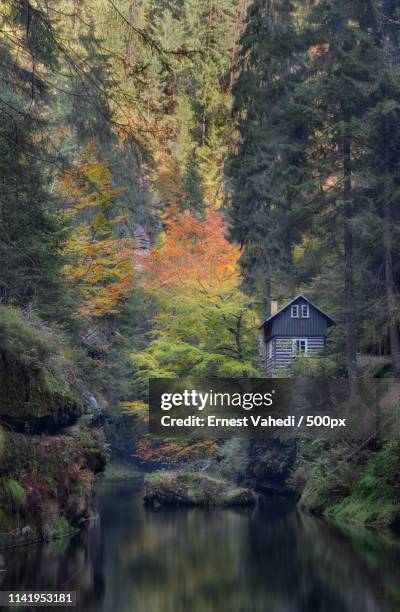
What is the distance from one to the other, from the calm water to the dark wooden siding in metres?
17.7

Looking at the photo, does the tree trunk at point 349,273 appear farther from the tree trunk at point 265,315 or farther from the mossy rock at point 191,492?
the tree trunk at point 265,315

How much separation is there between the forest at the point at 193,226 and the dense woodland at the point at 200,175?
0.09 meters

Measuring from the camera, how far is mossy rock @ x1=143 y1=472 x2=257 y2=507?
36250 mm

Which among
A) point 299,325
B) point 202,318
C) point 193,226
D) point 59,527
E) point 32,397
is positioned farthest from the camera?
point 193,226

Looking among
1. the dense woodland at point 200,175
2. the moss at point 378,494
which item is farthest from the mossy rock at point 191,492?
the moss at point 378,494

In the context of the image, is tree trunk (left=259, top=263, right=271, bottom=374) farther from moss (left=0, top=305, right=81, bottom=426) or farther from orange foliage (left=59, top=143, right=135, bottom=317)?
moss (left=0, top=305, right=81, bottom=426)

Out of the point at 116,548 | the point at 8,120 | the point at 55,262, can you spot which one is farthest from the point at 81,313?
the point at 8,120

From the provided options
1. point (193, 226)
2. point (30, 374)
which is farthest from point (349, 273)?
point (193, 226)

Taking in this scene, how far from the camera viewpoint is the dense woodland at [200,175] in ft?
42.3

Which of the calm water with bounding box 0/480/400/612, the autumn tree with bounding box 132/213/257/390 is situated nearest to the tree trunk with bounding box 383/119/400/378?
the calm water with bounding box 0/480/400/612

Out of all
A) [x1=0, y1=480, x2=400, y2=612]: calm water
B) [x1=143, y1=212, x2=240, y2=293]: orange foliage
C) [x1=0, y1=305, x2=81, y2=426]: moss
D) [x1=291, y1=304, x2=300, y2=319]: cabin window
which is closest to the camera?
[x1=0, y1=480, x2=400, y2=612]: calm water

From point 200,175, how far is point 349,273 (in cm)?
2620

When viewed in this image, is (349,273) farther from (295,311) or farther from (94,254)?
(295,311)

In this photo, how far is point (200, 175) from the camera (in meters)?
53.8
